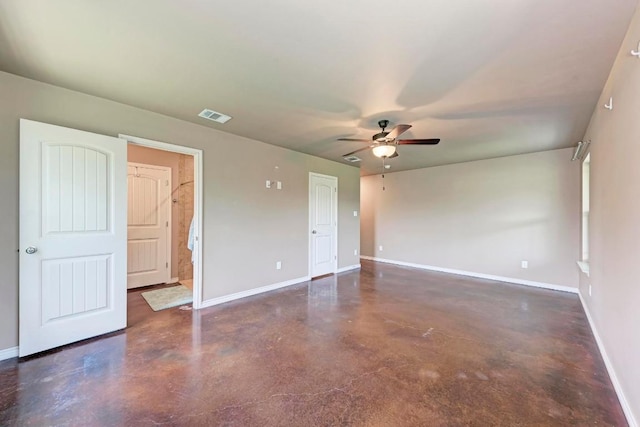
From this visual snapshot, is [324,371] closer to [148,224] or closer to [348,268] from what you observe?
[348,268]

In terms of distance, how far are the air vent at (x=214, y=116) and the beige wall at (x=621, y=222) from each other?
3.36 meters

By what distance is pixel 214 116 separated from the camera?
319 cm

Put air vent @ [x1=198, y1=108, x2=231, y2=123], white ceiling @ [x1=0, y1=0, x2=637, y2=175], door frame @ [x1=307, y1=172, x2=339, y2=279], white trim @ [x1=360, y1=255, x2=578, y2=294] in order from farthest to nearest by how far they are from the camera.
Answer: door frame @ [x1=307, y1=172, x2=339, y2=279], white trim @ [x1=360, y1=255, x2=578, y2=294], air vent @ [x1=198, y1=108, x2=231, y2=123], white ceiling @ [x1=0, y1=0, x2=637, y2=175]

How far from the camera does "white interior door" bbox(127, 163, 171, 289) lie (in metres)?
4.45

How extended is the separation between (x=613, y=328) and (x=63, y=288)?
4682mm

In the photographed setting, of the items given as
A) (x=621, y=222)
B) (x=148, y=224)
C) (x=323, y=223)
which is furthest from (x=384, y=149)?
(x=148, y=224)

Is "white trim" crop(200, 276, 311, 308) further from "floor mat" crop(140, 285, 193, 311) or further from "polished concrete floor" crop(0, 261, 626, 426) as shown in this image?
"floor mat" crop(140, 285, 193, 311)

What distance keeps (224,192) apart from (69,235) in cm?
170

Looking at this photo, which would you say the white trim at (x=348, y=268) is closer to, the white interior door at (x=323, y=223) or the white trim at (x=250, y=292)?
the white interior door at (x=323, y=223)

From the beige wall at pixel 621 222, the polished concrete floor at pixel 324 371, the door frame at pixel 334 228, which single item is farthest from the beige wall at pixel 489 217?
the beige wall at pixel 621 222

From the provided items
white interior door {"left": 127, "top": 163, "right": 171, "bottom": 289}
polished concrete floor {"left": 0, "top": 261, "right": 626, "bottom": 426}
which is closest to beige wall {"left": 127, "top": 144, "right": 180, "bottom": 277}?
white interior door {"left": 127, "top": 163, "right": 171, "bottom": 289}

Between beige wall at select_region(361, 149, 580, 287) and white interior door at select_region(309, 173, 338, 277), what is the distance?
1.91 m

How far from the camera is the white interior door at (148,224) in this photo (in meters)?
4.45

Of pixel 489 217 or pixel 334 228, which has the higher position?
pixel 489 217
